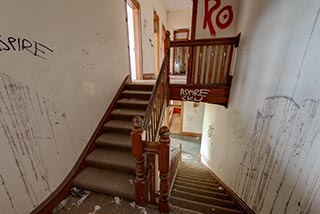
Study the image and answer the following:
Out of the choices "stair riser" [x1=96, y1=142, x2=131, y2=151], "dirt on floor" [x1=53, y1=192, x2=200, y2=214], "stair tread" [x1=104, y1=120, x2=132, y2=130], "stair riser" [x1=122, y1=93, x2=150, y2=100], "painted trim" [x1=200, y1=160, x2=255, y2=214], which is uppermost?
"stair riser" [x1=122, y1=93, x2=150, y2=100]

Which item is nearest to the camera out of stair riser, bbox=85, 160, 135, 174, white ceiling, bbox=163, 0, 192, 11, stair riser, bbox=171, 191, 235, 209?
stair riser, bbox=85, 160, 135, 174

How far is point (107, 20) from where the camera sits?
2.47m

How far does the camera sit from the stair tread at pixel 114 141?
2.17m

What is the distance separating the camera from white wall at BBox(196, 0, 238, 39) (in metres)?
2.79

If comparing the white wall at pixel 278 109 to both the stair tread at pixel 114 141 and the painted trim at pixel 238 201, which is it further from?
the stair tread at pixel 114 141

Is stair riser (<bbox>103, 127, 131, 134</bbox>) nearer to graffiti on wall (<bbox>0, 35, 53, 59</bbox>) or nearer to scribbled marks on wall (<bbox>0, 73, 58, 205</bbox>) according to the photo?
scribbled marks on wall (<bbox>0, 73, 58, 205</bbox>)

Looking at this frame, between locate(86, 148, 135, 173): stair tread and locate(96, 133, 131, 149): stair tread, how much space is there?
0.09m

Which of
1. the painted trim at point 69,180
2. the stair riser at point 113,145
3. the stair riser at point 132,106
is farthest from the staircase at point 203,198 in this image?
the stair riser at point 132,106

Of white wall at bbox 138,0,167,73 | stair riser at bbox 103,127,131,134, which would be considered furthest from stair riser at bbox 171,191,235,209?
white wall at bbox 138,0,167,73

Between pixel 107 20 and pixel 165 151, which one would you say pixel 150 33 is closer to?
pixel 107 20

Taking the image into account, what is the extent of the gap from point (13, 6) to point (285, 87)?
2325mm

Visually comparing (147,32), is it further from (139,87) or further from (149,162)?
(149,162)

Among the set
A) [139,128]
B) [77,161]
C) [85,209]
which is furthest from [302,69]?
[77,161]

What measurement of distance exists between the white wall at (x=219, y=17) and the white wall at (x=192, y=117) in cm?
428
